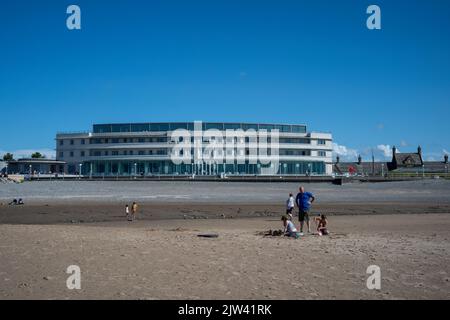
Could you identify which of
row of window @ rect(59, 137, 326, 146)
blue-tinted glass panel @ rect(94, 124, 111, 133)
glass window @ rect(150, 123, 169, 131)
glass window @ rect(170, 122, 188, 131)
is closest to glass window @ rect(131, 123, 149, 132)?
glass window @ rect(150, 123, 169, 131)

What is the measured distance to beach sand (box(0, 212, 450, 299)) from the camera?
8.80 m

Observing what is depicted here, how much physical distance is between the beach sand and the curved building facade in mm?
79803

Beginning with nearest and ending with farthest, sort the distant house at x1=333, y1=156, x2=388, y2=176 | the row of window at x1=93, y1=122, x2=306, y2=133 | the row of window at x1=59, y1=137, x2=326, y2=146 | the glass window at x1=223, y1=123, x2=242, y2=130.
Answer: the row of window at x1=93, y1=122, x2=306, y2=133 → the row of window at x1=59, y1=137, x2=326, y2=146 → the glass window at x1=223, y1=123, x2=242, y2=130 → the distant house at x1=333, y1=156, x2=388, y2=176

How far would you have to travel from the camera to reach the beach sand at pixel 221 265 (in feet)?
28.9

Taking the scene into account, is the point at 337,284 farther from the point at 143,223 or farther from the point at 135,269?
the point at 143,223

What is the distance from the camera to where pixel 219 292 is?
8.75 m

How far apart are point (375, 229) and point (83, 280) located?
14.8 metres

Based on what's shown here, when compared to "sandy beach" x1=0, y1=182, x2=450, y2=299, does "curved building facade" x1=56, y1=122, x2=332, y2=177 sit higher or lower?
higher

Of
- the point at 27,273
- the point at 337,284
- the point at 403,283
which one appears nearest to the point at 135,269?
the point at 27,273

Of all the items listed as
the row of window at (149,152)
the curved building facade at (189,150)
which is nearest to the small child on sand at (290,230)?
the curved building facade at (189,150)

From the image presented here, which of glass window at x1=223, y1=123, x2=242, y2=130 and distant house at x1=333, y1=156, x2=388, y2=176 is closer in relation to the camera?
glass window at x1=223, y1=123, x2=242, y2=130

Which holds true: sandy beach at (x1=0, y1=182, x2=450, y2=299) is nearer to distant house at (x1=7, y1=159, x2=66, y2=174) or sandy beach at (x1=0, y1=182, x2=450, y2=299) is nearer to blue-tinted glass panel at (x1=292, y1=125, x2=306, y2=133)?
blue-tinted glass panel at (x1=292, y1=125, x2=306, y2=133)

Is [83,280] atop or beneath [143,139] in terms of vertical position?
beneath

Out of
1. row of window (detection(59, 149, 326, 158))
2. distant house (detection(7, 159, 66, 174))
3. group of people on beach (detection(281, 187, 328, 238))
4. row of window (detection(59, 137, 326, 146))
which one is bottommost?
group of people on beach (detection(281, 187, 328, 238))
